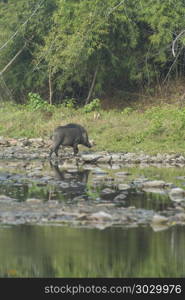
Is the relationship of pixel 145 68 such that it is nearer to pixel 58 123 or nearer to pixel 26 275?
pixel 58 123

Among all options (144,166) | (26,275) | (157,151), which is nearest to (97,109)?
(157,151)

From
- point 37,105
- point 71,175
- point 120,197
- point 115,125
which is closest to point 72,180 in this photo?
point 71,175

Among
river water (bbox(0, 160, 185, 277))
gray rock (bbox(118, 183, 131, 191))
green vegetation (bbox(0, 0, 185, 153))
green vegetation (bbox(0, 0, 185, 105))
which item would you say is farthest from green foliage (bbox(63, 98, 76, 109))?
gray rock (bbox(118, 183, 131, 191))

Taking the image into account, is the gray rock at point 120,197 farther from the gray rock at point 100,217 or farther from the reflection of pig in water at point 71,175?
the reflection of pig in water at point 71,175

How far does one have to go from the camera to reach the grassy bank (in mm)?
18906

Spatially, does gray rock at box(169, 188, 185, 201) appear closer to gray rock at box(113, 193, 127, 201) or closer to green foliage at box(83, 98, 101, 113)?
gray rock at box(113, 193, 127, 201)

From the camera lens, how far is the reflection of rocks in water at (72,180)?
12734mm

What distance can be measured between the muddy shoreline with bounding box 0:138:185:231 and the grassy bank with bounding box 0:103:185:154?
36.8 inches

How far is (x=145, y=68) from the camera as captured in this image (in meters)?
24.6

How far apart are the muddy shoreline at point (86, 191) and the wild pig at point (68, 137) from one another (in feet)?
0.95

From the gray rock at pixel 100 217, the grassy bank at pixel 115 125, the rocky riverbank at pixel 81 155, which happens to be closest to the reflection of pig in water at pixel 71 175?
the rocky riverbank at pixel 81 155

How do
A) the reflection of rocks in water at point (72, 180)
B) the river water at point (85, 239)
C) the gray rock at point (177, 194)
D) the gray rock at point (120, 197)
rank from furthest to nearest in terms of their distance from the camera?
1. the reflection of rocks in water at point (72, 180)
2. the gray rock at point (177, 194)
3. the gray rock at point (120, 197)
4. the river water at point (85, 239)

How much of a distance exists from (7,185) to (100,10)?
9127mm

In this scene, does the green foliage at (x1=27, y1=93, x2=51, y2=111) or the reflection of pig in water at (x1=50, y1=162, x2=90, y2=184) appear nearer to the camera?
the reflection of pig in water at (x1=50, y1=162, x2=90, y2=184)
